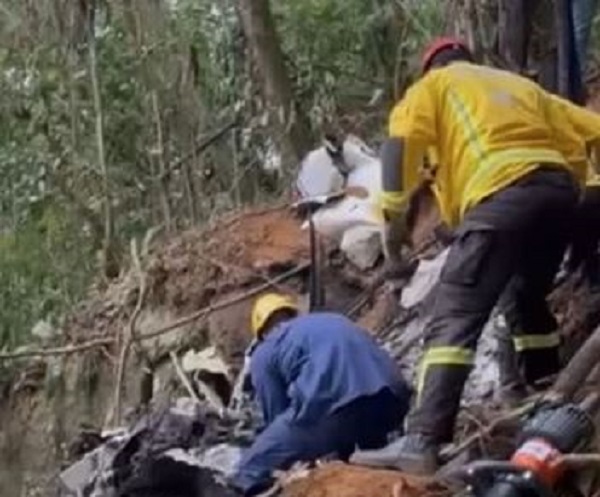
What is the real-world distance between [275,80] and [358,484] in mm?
7434

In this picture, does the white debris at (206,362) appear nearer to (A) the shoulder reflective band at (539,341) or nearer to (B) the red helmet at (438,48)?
(A) the shoulder reflective band at (539,341)

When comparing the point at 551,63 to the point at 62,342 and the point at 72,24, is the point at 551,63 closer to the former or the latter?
the point at 62,342

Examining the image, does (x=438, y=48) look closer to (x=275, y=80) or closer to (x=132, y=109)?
(x=275, y=80)

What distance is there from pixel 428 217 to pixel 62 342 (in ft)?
11.9

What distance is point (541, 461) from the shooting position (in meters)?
6.61

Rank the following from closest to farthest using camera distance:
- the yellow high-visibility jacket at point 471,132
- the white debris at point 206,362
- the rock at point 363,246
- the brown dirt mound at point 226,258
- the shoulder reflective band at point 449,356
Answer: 1. the shoulder reflective band at point 449,356
2. the yellow high-visibility jacket at point 471,132
3. the white debris at point 206,362
4. the rock at point 363,246
5. the brown dirt mound at point 226,258

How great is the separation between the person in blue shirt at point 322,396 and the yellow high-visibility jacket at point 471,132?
94 centimetres

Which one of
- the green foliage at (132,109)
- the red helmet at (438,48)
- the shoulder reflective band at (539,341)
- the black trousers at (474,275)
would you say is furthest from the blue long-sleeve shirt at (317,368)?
the green foliage at (132,109)

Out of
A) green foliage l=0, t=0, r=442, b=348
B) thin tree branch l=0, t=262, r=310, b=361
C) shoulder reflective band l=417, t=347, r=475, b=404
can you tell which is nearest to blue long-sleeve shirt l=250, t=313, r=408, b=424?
shoulder reflective band l=417, t=347, r=475, b=404

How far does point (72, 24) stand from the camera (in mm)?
15406

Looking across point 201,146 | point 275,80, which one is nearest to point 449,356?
point 275,80

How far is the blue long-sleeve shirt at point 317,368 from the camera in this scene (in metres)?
8.26

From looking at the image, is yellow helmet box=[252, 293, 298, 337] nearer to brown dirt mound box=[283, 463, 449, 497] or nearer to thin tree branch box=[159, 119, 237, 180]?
brown dirt mound box=[283, 463, 449, 497]

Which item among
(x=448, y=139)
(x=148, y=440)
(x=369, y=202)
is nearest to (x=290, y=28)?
(x=369, y=202)
